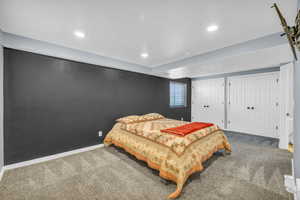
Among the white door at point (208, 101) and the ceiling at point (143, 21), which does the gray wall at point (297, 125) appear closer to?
the ceiling at point (143, 21)

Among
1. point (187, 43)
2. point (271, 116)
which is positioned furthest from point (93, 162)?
point (271, 116)

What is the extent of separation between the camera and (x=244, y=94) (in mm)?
4254

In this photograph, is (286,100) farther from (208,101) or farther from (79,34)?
(79,34)

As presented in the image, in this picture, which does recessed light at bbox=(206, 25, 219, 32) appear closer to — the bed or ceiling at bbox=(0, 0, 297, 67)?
ceiling at bbox=(0, 0, 297, 67)

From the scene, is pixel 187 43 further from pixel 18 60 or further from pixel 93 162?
pixel 18 60

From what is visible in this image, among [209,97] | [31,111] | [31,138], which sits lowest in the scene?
[31,138]

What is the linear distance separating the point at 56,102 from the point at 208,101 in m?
5.19

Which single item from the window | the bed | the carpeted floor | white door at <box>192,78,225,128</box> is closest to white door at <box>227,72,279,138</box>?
white door at <box>192,78,225,128</box>

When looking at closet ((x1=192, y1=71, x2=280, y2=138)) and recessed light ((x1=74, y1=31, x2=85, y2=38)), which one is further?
closet ((x1=192, y1=71, x2=280, y2=138))

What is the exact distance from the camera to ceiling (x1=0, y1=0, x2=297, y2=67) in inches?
56.6

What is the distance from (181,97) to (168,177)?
4.15 metres

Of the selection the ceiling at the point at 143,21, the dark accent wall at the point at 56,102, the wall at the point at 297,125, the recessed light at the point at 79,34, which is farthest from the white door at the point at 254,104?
the recessed light at the point at 79,34

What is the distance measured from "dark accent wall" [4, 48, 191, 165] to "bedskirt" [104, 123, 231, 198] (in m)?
0.95

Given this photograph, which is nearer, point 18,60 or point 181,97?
point 18,60
